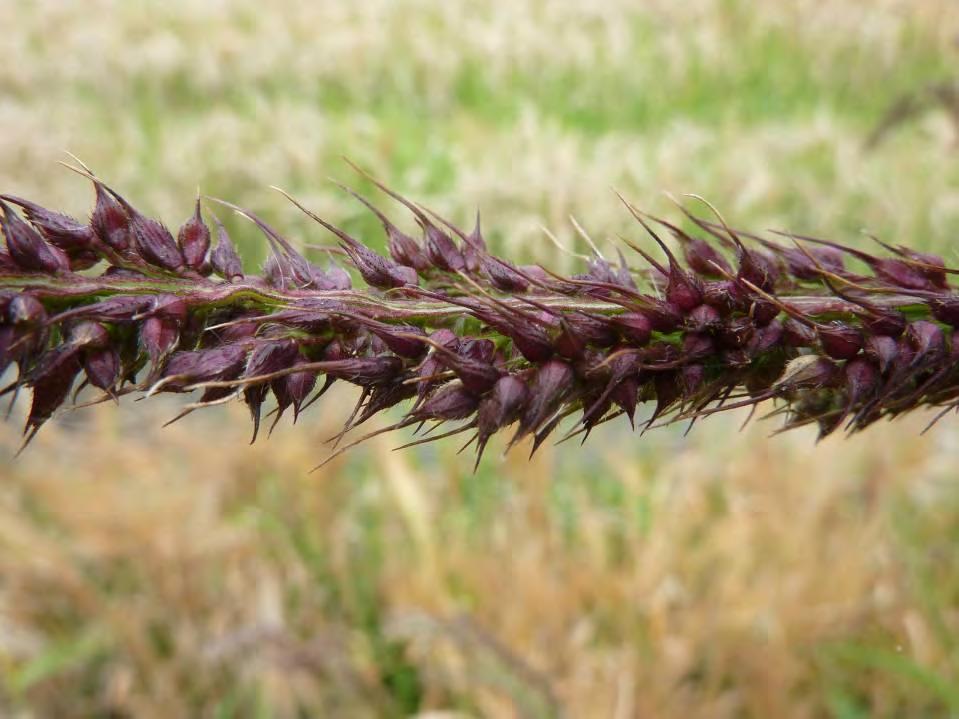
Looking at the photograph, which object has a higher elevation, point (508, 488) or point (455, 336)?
point (455, 336)

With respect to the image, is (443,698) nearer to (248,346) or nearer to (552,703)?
(552,703)

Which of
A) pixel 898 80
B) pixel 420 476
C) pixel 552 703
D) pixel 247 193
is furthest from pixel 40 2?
pixel 552 703

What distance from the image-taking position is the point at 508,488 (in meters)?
2.78

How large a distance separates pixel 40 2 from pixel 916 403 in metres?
5.71

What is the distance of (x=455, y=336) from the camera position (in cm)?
45

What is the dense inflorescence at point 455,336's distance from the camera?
0.42m

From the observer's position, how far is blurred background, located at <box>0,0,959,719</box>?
2266mm

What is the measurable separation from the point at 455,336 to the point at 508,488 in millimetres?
2369

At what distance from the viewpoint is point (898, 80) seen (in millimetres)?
4277

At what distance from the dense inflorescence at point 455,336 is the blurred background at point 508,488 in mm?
1009

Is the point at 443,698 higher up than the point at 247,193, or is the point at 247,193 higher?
the point at 247,193

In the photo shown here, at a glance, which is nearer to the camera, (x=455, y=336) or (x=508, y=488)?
(x=455, y=336)

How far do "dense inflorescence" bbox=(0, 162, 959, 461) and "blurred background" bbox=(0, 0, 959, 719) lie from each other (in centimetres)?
101

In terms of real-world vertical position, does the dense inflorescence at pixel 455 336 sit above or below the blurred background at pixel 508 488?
above
